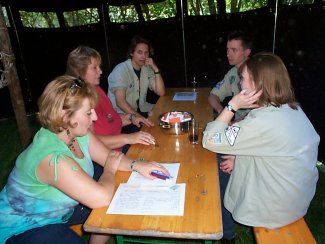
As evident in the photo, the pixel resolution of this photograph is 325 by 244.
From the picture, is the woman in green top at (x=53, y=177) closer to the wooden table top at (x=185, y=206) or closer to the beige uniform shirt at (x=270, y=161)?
the wooden table top at (x=185, y=206)

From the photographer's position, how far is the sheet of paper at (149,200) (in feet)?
4.58

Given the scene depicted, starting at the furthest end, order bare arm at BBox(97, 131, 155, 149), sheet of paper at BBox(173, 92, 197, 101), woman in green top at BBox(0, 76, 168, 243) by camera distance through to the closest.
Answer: sheet of paper at BBox(173, 92, 197, 101), bare arm at BBox(97, 131, 155, 149), woman in green top at BBox(0, 76, 168, 243)

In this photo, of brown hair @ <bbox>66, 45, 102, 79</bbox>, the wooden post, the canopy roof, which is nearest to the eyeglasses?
brown hair @ <bbox>66, 45, 102, 79</bbox>

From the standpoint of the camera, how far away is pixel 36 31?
568cm

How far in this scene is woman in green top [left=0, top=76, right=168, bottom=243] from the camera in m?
1.53

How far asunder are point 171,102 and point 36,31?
385 cm

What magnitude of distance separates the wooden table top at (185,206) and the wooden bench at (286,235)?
443 mm

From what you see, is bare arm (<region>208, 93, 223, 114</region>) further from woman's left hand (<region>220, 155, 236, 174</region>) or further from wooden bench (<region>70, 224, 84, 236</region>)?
wooden bench (<region>70, 224, 84, 236</region>)

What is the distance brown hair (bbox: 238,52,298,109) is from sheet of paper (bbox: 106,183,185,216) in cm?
72

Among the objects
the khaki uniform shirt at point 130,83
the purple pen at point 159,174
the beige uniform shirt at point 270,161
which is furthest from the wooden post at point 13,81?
the beige uniform shirt at point 270,161

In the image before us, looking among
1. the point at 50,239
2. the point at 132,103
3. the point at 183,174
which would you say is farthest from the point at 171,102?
the point at 50,239

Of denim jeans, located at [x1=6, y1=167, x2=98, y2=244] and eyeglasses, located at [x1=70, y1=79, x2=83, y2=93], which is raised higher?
eyeglasses, located at [x1=70, y1=79, x2=83, y2=93]

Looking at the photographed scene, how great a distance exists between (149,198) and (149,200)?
2cm

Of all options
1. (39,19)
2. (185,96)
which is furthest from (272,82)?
(39,19)
